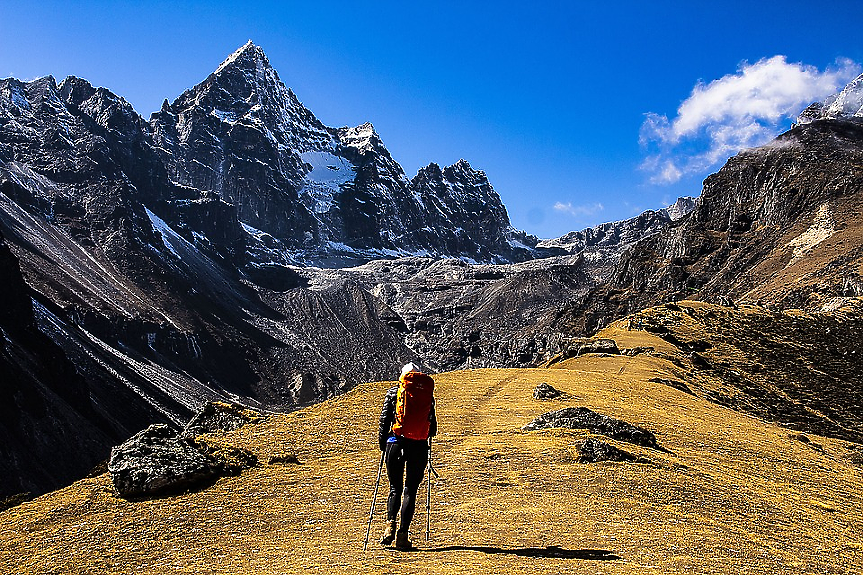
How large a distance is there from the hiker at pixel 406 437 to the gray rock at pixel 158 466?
508cm

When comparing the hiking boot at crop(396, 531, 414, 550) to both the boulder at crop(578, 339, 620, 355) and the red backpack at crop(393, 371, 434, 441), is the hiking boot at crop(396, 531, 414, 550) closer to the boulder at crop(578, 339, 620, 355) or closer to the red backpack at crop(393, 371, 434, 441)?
the red backpack at crop(393, 371, 434, 441)

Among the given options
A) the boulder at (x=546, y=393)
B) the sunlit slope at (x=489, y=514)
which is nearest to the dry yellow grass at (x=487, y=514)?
the sunlit slope at (x=489, y=514)

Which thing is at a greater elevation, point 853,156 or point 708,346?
point 853,156

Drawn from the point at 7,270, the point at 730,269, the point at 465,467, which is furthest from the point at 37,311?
the point at 465,467

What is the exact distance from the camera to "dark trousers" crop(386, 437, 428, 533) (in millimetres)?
11039

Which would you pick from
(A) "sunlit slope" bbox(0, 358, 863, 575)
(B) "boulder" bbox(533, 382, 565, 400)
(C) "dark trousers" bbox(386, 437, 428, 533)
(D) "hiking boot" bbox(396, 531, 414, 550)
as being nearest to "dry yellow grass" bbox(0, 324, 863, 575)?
(A) "sunlit slope" bbox(0, 358, 863, 575)

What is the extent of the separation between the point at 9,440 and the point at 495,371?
3470 inches

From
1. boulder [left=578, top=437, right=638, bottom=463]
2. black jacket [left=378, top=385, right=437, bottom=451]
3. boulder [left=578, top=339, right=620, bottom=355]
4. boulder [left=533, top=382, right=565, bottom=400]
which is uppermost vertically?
boulder [left=578, top=339, right=620, bottom=355]

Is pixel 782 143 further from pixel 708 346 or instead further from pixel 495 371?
pixel 495 371

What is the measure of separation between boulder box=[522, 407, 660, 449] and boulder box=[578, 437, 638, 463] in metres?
2.11

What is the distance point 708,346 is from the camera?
43219 millimetres

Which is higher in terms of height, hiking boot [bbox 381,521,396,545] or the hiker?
the hiker

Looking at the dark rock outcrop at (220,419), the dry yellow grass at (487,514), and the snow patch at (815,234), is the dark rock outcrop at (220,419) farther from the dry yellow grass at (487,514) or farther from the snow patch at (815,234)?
the snow patch at (815,234)

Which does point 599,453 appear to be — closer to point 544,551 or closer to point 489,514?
point 489,514
